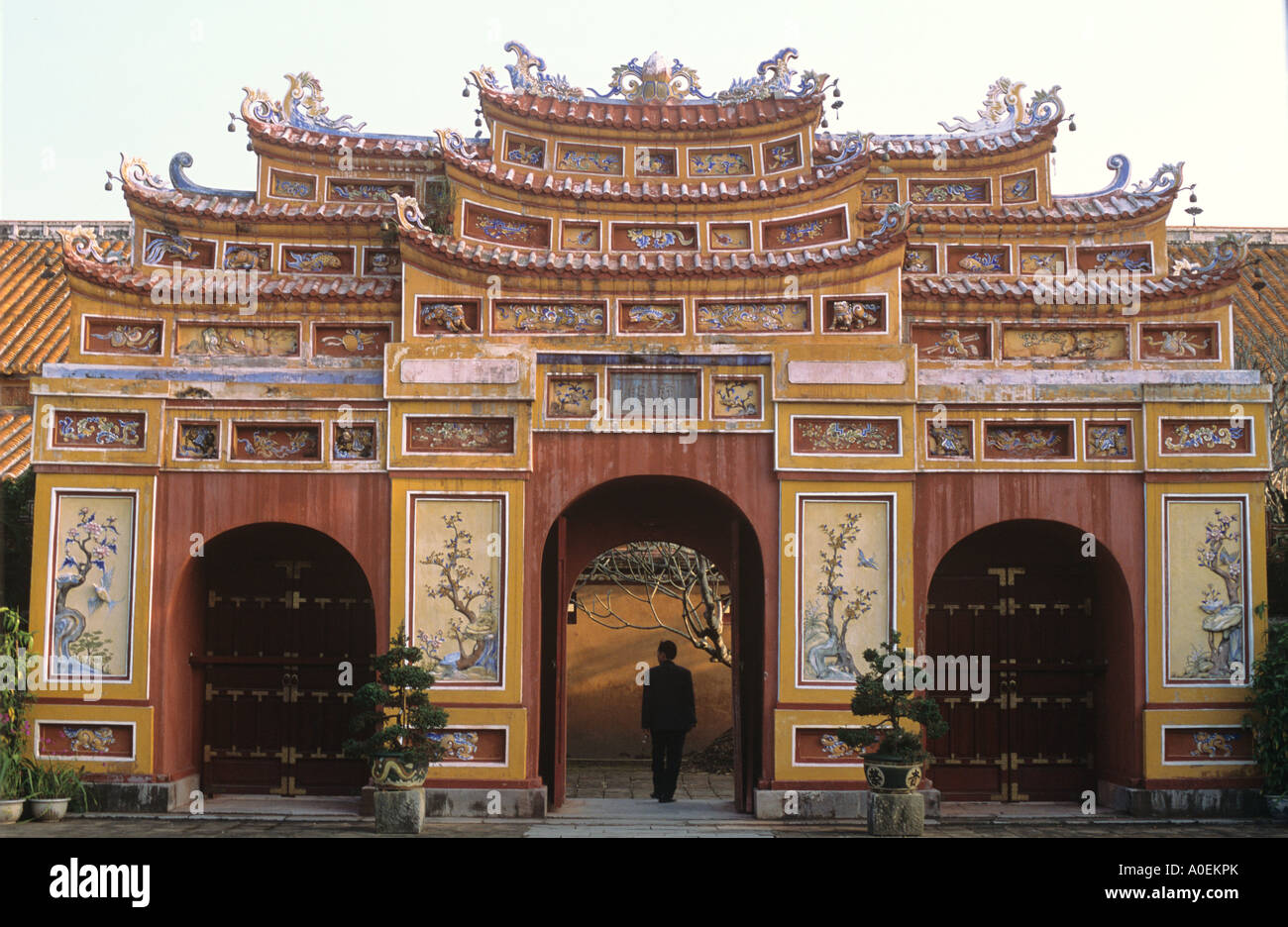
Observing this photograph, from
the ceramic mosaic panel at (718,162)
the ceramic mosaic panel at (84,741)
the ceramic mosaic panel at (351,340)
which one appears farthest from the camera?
the ceramic mosaic panel at (718,162)

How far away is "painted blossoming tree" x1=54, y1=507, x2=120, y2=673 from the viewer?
13.5 metres

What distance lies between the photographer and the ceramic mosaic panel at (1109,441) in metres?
→ 13.9

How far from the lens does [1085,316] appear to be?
14.4 metres

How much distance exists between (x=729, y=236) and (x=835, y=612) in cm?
413

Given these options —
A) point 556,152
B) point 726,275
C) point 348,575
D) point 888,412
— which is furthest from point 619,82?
point 348,575

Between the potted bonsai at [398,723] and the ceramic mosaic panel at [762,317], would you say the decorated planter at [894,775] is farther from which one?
the ceramic mosaic panel at [762,317]

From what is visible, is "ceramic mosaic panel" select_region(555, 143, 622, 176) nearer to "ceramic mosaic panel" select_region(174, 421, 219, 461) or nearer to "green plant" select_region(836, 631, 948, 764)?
"ceramic mosaic panel" select_region(174, 421, 219, 461)

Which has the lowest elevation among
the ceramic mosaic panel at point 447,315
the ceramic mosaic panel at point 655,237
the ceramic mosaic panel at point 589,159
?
the ceramic mosaic panel at point 447,315

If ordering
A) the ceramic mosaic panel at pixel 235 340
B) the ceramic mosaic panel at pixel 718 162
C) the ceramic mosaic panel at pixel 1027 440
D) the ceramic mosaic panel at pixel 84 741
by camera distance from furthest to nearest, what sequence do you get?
the ceramic mosaic panel at pixel 718 162 → the ceramic mosaic panel at pixel 235 340 → the ceramic mosaic panel at pixel 1027 440 → the ceramic mosaic panel at pixel 84 741

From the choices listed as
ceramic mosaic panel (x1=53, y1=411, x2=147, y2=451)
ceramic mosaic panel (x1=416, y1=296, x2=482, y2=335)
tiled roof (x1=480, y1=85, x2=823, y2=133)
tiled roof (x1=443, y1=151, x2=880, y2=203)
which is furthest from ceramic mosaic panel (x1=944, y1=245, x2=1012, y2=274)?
ceramic mosaic panel (x1=53, y1=411, x2=147, y2=451)

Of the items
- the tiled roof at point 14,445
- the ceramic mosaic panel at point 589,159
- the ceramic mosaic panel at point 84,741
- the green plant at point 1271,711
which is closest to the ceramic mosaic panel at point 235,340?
the ceramic mosaic panel at point 589,159

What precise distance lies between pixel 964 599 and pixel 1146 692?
2.05 meters

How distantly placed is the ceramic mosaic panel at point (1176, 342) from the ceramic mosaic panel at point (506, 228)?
6227 millimetres

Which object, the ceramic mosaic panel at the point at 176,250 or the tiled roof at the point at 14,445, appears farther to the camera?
the tiled roof at the point at 14,445
